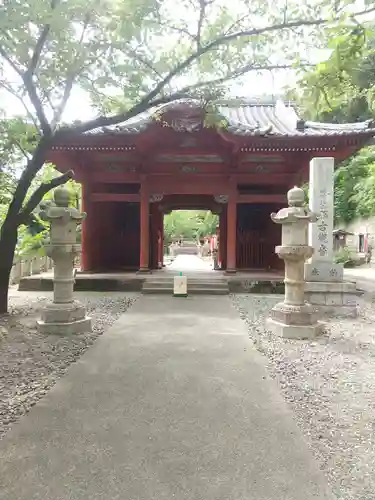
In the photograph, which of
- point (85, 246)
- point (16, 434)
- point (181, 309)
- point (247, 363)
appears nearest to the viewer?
point (16, 434)

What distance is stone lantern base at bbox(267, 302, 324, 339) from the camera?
20.1 feet

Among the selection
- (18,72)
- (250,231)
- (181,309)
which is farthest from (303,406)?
(250,231)

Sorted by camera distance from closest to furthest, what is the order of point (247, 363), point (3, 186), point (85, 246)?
point (247, 363) → point (3, 186) → point (85, 246)

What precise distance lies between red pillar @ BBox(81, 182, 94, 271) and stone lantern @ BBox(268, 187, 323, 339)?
7767 mm

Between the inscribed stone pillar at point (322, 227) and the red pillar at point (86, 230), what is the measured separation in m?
7.30

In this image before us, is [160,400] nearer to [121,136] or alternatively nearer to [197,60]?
[197,60]

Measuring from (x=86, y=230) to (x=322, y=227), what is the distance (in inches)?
305

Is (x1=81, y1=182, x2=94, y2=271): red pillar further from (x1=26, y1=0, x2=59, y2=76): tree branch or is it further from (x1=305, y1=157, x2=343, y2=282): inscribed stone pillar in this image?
(x1=305, y1=157, x2=343, y2=282): inscribed stone pillar

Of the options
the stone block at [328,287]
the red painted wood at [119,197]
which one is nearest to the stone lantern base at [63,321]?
the stone block at [328,287]

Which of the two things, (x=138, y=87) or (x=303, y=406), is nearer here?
(x=303, y=406)

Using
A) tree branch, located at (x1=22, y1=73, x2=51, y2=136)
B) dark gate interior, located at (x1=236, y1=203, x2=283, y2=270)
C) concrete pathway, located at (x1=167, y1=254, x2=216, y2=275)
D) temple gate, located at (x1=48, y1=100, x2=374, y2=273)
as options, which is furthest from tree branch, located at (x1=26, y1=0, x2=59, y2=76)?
dark gate interior, located at (x1=236, y1=203, x2=283, y2=270)

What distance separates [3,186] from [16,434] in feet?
19.5

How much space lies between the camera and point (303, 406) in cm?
351

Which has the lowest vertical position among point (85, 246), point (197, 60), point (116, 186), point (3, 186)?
point (85, 246)
